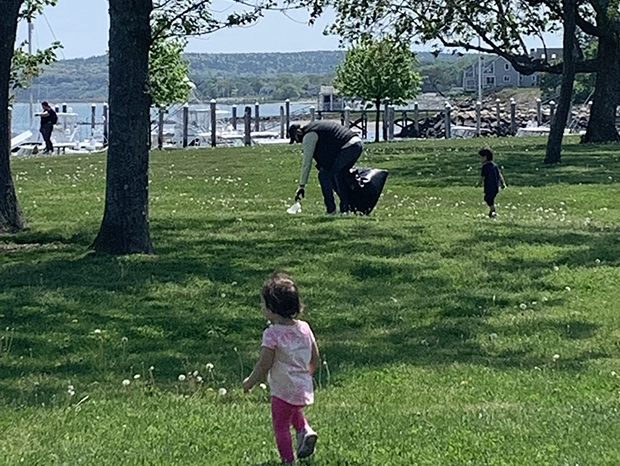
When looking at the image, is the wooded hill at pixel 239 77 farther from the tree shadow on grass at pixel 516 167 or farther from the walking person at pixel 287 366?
the walking person at pixel 287 366

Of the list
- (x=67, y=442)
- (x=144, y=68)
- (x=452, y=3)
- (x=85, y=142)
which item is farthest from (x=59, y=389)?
(x=85, y=142)

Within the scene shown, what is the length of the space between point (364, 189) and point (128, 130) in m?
4.53

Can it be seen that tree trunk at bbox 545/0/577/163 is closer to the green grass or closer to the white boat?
the green grass

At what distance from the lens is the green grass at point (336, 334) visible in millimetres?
6445

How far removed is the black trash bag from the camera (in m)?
17.0

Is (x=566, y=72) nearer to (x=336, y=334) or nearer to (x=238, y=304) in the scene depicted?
(x=238, y=304)

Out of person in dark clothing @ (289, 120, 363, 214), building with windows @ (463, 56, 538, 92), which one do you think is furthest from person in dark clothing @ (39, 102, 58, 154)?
building with windows @ (463, 56, 538, 92)

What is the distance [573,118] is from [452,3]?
27.0 m

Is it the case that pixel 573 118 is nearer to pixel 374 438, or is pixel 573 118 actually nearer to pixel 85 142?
pixel 85 142

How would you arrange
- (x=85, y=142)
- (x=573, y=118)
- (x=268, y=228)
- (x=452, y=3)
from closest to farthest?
(x=268, y=228) → (x=452, y=3) → (x=85, y=142) → (x=573, y=118)

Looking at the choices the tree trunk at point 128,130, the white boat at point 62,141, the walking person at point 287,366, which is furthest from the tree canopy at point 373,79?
the walking person at point 287,366

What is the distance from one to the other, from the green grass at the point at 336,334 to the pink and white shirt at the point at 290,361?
14.7 inches

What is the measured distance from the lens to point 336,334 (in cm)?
1033

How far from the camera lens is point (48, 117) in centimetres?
3712
